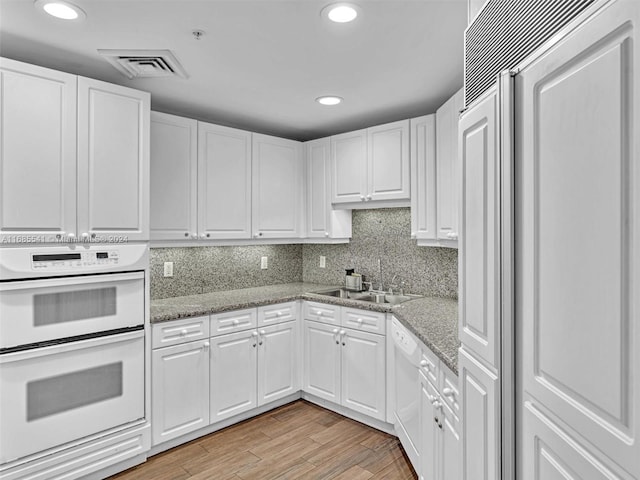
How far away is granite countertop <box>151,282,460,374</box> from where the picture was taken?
6.69 ft

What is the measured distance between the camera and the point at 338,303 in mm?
3254

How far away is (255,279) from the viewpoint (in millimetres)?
4020

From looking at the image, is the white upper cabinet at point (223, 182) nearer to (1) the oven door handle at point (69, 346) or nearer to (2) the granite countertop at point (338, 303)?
(2) the granite countertop at point (338, 303)

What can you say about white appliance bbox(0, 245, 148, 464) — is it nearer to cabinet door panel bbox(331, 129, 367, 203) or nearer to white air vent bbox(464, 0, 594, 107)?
cabinet door panel bbox(331, 129, 367, 203)

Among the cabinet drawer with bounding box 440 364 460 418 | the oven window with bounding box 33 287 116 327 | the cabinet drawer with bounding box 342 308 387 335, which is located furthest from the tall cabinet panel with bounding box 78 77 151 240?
the cabinet drawer with bounding box 440 364 460 418

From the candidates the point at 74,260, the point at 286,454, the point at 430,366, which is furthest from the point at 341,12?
the point at 286,454

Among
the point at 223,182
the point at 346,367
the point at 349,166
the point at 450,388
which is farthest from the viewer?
the point at 349,166

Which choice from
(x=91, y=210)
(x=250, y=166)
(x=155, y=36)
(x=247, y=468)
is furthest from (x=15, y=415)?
(x=250, y=166)

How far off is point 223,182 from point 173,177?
1.40 feet

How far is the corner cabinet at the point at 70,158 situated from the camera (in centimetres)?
209

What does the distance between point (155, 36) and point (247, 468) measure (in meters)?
2.54

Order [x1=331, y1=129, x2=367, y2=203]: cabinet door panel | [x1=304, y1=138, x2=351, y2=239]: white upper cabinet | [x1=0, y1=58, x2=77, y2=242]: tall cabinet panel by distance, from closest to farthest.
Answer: [x1=0, y1=58, x2=77, y2=242]: tall cabinet panel → [x1=331, y1=129, x2=367, y2=203]: cabinet door panel → [x1=304, y1=138, x2=351, y2=239]: white upper cabinet

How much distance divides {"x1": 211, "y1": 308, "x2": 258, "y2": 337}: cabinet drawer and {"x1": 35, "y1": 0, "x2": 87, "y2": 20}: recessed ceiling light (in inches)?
76.8

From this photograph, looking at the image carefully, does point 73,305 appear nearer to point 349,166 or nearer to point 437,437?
point 437,437
